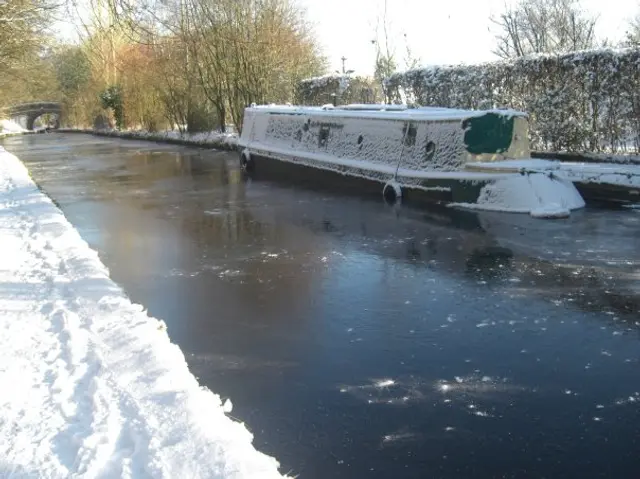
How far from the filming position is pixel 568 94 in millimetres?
13289

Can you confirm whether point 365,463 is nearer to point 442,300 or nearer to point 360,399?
point 360,399

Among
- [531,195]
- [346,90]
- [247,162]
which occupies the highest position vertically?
[346,90]

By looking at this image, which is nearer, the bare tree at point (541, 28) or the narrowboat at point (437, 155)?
the narrowboat at point (437, 155)

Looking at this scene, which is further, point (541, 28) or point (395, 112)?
point (541, 28)

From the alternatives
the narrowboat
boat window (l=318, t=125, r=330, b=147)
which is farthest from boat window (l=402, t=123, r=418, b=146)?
boat window (l=318, t=125, r=330, b=147)

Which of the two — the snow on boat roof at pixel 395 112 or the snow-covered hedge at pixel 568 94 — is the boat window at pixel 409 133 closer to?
the snow on boat roof at pixel 395 112

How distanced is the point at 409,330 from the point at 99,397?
236cm

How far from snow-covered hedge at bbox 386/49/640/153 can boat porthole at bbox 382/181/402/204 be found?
4.73 meters

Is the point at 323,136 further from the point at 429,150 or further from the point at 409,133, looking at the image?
the point at 429,150

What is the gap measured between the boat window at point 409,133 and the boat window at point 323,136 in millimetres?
2532

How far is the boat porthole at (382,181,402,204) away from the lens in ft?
35.6

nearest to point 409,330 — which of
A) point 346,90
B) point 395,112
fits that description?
point 395,112

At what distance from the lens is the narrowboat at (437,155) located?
933cm

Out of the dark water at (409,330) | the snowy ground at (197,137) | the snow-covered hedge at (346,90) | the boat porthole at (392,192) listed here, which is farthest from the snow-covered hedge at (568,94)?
the snowy ground at (197,137)
